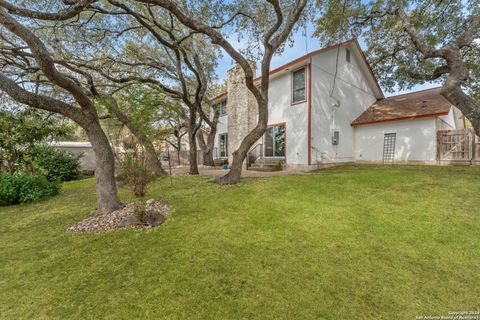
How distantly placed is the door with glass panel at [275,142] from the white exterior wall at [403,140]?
4837 millimetres

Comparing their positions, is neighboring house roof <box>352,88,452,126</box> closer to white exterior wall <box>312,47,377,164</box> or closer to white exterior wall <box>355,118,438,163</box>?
white exterior wall <box>355,118,438,163</box>

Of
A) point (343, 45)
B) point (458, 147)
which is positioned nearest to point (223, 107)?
point (343, 45)

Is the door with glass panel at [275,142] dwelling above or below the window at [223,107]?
below

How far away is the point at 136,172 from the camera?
5727 mm

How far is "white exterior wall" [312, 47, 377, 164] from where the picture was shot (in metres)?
10.4

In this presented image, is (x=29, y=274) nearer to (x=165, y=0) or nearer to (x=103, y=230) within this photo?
(x=103, y=230)

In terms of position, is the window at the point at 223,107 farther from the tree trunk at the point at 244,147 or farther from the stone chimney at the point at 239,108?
the tree trunk at the point at 244,147

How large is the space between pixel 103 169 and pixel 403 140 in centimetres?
1344

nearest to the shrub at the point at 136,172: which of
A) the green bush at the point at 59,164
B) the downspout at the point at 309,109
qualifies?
the green bush at the point at 59,164

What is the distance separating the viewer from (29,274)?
2.68 m

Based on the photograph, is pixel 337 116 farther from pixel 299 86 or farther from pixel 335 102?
pixel 299 86

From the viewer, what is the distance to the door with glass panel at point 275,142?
11469 millimetres

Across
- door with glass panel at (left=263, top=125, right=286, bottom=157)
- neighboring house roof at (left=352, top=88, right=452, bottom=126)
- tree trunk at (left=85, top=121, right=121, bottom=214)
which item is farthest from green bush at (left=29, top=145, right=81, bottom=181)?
neighboring house roof at (left=352, top=88, right=452, bottom=126)

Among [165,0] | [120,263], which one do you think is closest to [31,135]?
[165,0]
